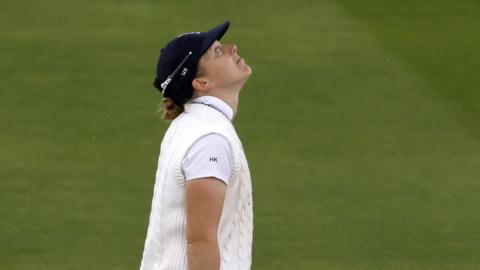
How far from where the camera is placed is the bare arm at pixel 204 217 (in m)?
4.65

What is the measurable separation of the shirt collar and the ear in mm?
32

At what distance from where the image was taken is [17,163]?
32.4ft

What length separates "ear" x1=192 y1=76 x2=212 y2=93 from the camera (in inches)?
197

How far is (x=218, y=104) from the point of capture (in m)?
4.95

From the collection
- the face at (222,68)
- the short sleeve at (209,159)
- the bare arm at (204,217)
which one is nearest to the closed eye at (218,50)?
the face at (222,68)

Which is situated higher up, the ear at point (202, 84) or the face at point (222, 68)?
the face at point (222, 68)

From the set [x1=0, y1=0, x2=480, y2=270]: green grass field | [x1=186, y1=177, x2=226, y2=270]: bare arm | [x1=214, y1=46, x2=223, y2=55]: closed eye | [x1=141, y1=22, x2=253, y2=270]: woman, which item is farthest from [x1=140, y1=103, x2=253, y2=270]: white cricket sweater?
[x1=0, y1=0, x2=480, y2=270]: green grass field

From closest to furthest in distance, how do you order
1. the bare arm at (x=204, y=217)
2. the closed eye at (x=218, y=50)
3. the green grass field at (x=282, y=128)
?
the bare arm at (x=204, y=217) < the closed eye at (x=218, y=50) < the green grass field at (x=282, y=128)

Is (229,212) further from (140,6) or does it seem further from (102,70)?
(140,6)

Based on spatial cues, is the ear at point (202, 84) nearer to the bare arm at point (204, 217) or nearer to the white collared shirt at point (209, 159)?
the white collared shirt at point (209, 159)

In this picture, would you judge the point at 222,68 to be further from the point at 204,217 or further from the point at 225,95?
the point at 204,217

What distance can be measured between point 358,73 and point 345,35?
0.83 meters

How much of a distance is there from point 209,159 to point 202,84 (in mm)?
425

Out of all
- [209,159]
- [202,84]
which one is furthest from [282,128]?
[209,159]
